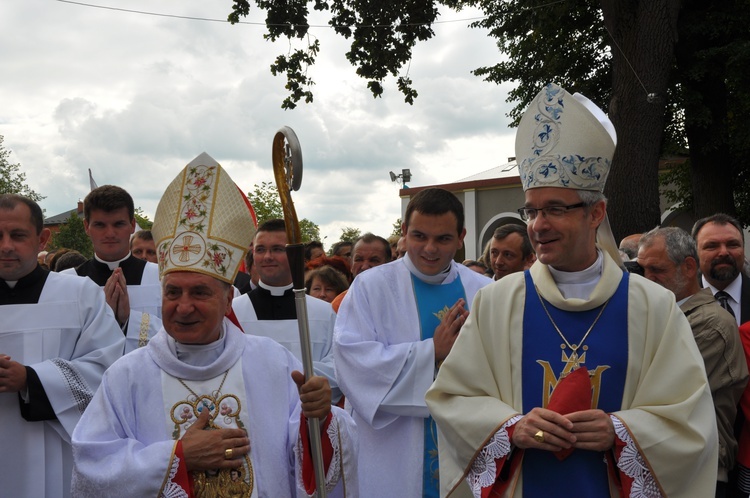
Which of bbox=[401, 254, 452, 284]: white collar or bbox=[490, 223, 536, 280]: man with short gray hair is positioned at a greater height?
bbox=[490, 223, 536, 280]: man with short gray hair

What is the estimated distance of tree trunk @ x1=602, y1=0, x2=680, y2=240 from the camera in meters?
13.5

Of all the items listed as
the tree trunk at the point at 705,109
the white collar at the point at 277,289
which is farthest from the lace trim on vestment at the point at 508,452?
the tree trunk at the point at 705,109

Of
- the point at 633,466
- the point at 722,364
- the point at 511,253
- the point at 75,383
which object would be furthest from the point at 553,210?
the point at 511,253

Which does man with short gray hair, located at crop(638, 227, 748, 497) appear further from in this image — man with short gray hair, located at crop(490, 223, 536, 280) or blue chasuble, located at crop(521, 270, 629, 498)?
man with short gray hair, located at crop(490, 223, 536, 280)

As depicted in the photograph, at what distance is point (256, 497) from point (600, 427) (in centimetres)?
138

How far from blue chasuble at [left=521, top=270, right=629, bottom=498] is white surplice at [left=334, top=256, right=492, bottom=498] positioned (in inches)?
41.5

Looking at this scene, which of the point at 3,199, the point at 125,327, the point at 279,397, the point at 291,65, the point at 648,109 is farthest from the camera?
the point at 291,65

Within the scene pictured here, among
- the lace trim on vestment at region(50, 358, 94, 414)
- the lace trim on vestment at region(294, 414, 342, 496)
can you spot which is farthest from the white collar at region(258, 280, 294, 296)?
the lace trim on vestment at region(294, 414, 342, 496)

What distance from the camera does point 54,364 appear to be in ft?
14.0

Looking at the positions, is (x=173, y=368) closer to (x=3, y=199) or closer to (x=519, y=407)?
(x=519, y=407)

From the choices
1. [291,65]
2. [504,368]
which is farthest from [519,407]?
[291,65]

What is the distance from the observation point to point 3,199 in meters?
4.46

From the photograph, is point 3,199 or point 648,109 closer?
point 3,199

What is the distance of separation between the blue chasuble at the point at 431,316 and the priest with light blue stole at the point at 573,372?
105cm
